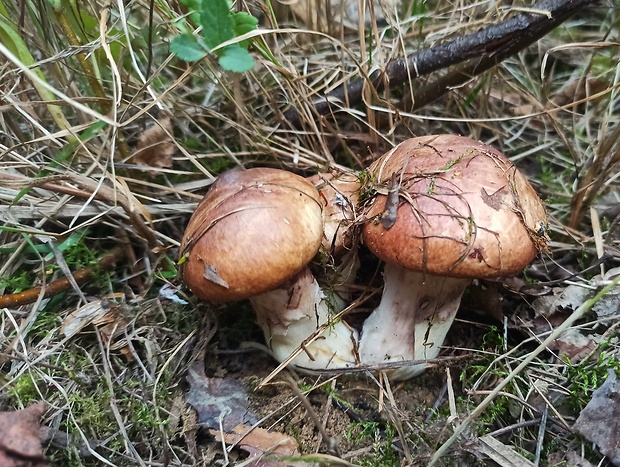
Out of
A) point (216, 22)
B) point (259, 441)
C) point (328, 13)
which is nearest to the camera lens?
point (216, 22)

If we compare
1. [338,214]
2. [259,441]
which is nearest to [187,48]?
[338,214]

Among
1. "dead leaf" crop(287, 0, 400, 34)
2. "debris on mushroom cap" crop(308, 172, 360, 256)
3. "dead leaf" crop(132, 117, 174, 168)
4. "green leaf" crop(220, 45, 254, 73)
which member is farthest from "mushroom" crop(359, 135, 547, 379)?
"dead leaf" crop(132, 117, 174, 168)

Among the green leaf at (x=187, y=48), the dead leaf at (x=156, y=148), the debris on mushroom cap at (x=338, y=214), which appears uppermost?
the green leaf at (x=187, y=48)

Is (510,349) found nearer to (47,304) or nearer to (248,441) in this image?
(248,441)

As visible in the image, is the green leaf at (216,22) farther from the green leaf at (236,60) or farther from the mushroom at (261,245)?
the mushroom at (261,245)

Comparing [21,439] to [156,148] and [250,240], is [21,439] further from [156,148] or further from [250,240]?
[156,148]

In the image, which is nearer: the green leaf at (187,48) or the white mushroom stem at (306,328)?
the green leaf at (187,48)

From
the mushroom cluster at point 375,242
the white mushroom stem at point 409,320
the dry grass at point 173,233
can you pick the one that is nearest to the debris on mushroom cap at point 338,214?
the mushroom cluster at point 375,242
